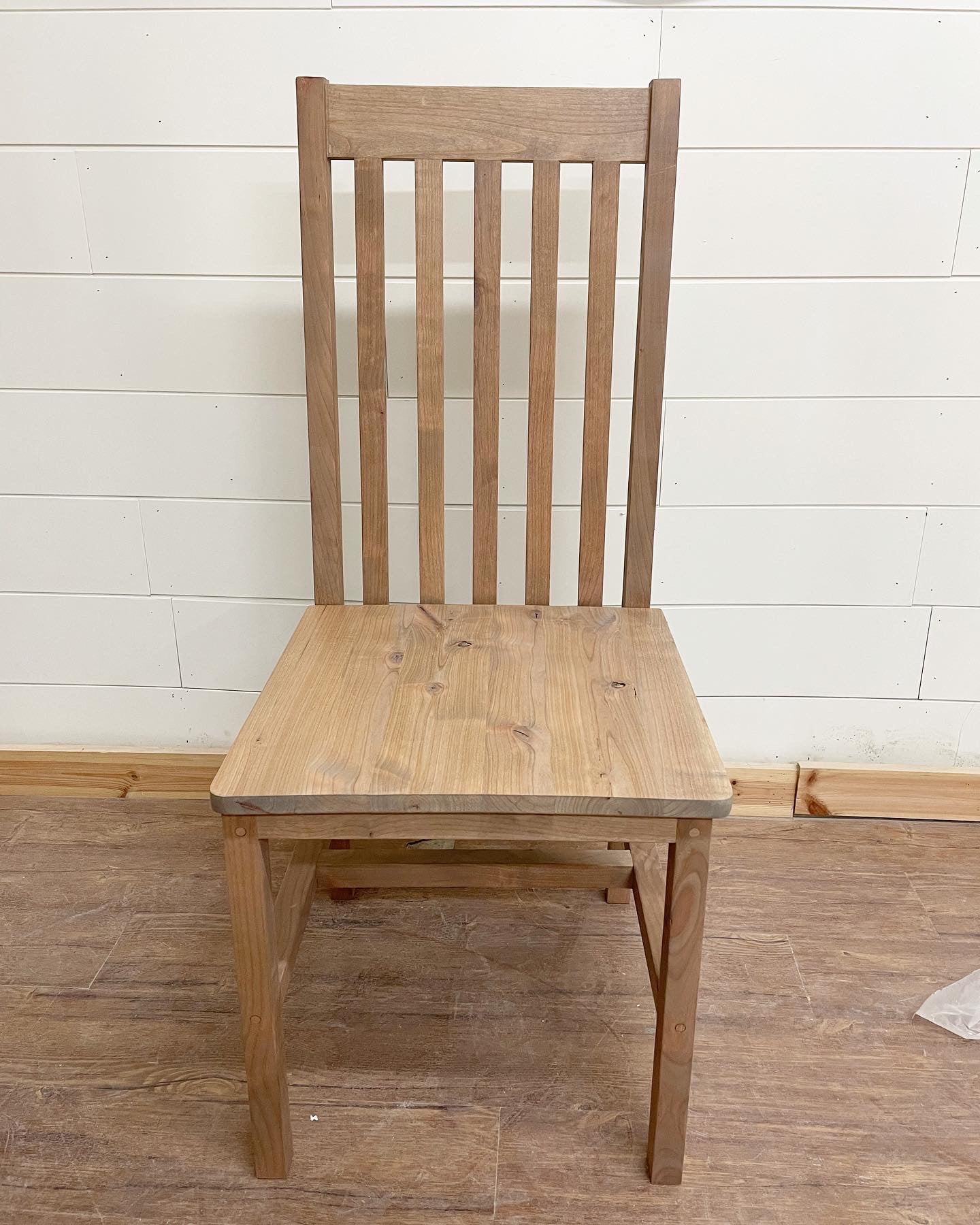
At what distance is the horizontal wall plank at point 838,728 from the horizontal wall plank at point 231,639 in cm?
74

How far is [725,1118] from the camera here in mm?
1135

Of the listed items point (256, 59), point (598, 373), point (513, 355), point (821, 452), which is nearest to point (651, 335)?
point (598, 373)

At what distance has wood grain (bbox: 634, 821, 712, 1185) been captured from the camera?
93cm

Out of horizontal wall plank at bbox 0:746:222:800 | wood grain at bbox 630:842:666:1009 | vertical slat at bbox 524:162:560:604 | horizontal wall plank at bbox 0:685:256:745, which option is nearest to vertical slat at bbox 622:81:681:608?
vertical slat at bbox 524:162:560:604

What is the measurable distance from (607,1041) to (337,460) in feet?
2.67

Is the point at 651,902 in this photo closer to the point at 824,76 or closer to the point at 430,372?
the point at 430,372

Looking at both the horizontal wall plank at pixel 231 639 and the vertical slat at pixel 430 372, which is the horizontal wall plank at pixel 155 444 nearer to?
the horizontal wall plank at pixel 231 639

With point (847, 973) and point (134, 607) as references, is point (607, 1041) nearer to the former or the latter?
point (847, 973)

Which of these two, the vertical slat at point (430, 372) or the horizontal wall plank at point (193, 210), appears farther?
the horizontal wall plank at point (193, 210)

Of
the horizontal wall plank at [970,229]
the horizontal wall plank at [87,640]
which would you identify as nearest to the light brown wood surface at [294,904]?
the horizontal wall plank at [87,640]

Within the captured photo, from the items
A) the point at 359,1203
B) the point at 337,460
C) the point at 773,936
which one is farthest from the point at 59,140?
the point at 773,936

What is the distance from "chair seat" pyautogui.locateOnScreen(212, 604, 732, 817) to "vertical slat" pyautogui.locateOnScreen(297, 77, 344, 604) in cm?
8

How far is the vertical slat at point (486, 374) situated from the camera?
1185mm

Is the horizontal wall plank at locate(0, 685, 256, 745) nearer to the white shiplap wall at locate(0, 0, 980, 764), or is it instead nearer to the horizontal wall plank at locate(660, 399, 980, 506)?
the white shiplap wall at locate(0, 0, 980, 764)
